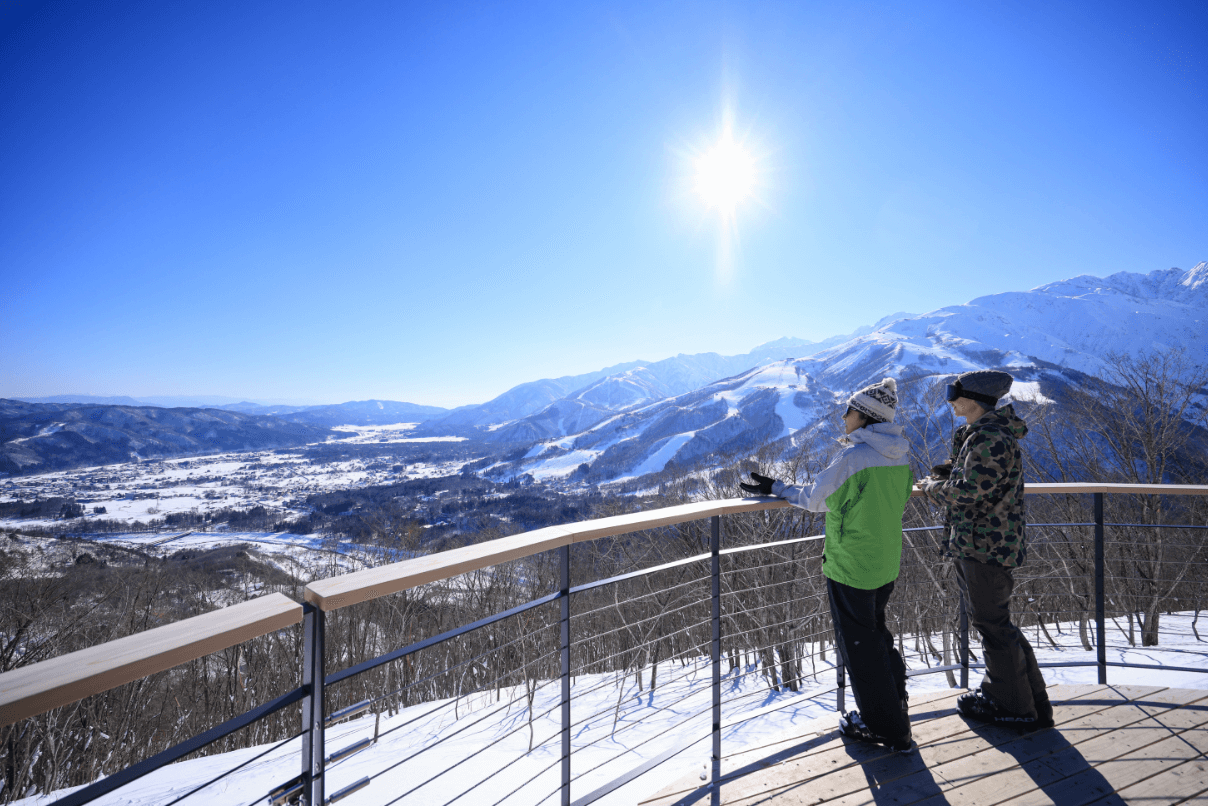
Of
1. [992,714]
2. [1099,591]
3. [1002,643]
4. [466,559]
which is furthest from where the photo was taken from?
[1099,591]

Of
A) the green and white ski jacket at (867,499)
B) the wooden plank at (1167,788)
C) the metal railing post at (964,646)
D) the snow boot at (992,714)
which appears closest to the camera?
the wooden plank at (1167,788)

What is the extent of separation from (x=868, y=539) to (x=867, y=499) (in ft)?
0.57

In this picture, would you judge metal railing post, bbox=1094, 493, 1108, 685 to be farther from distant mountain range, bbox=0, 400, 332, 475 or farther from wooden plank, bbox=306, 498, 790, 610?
distant mountain range, bbox=0, 400, 332, 475

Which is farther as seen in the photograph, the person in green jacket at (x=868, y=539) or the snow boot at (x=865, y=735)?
the snow boot at (x=865, y=735)

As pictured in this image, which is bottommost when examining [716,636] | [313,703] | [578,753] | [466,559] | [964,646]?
[578,753]

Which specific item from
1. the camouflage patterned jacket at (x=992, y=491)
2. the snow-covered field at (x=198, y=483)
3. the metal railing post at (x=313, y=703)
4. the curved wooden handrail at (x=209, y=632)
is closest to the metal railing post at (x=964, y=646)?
the camouflage patterned jacket at (x=992, y=491)

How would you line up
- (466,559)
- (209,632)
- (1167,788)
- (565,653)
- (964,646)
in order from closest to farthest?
(209,632) → (466,559) → (565,653) → (1167,788) → (964,646)

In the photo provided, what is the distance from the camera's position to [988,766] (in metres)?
2.38

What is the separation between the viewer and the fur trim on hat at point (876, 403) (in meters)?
2.34

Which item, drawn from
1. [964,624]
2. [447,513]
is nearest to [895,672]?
[964,624]

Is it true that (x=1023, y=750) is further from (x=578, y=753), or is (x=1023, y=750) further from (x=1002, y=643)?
(x=578, y=753)

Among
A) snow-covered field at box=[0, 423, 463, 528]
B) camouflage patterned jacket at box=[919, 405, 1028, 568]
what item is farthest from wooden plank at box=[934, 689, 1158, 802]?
snow-covered field at box=[0, 423, 463, 528]

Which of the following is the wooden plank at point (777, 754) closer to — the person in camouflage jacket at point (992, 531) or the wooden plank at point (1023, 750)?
the wooden plank at point (1023, 750)

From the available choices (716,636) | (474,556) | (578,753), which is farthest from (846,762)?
(578,753)
